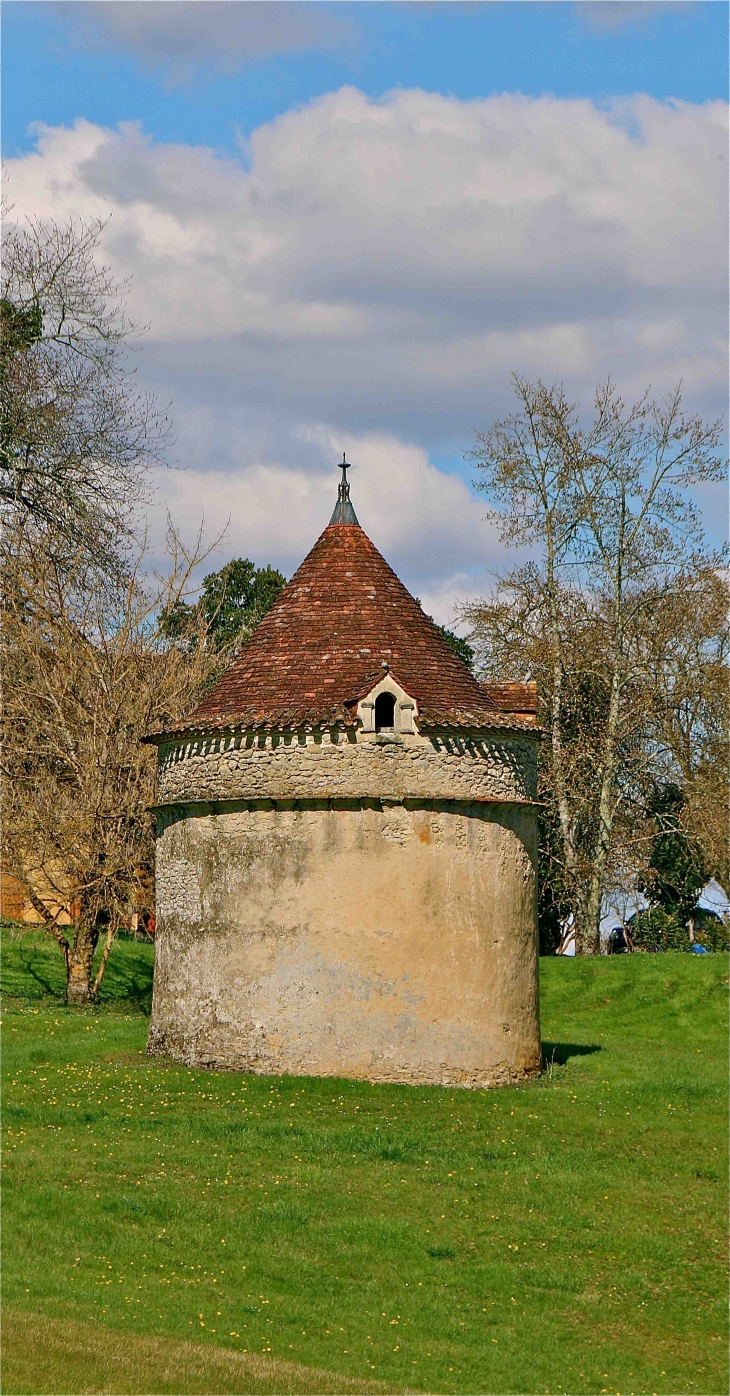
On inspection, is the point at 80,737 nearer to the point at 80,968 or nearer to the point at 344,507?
the point at 80,968

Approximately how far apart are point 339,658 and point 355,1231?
8.26 metres

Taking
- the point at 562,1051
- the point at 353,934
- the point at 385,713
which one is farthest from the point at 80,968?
the point at 385,713

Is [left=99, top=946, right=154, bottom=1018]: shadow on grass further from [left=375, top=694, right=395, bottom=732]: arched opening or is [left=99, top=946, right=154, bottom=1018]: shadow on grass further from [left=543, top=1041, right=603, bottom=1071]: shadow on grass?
[left=375, top=694, right=395, bottom=732]: arched opening

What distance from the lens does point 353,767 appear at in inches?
738

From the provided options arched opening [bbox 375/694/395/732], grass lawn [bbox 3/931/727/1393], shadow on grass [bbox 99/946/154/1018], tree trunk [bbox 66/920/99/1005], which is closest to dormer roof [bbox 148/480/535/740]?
arched opening [bbox 375/694/395/732]

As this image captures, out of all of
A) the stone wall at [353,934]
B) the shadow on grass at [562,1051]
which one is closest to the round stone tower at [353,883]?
the stone wall at [353,934]

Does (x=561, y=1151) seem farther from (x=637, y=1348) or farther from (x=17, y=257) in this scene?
(x=17, y=257)

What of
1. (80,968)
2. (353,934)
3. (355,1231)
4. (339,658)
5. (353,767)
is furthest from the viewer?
(80,968)

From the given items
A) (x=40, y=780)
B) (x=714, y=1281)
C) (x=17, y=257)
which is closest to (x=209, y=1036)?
(x=714, y=1281)

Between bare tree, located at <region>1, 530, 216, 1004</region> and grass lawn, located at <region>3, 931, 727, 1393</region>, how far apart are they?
7530 millimetres

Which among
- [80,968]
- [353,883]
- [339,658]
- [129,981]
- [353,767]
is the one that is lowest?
[129,981]

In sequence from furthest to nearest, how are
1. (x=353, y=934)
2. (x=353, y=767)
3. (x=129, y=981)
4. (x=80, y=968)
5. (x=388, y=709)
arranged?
(x=129, y=981) → (x=80, y=968) → (x=388, y=709) → (x=353, y=767) → (x=353, y=934)

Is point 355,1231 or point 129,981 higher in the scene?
point 129,981

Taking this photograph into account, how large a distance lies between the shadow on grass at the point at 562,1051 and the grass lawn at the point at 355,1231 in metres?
0.68
